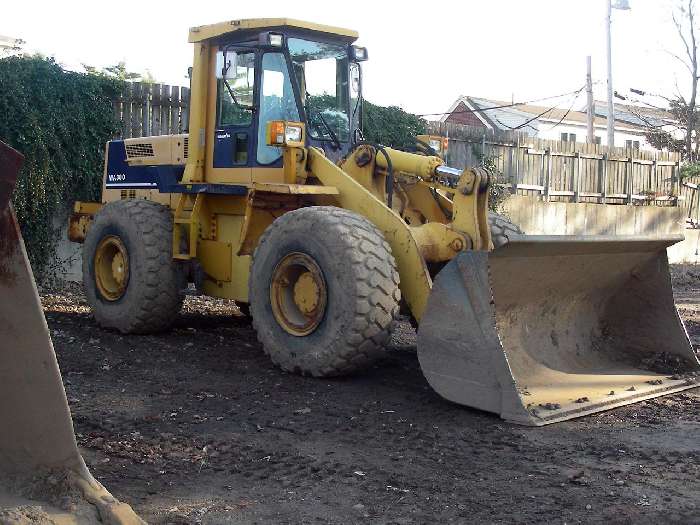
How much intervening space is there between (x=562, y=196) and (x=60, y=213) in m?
10.7

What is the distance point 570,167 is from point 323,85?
11800mm

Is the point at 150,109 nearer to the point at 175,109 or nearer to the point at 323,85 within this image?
the point at 175,109

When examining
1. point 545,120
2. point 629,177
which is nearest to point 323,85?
point 629,177

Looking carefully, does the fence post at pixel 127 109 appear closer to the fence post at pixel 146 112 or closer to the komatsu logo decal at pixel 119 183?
the fence post at pixel 146 112

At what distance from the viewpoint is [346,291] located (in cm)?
602

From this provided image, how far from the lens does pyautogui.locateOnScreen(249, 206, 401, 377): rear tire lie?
19.7ft

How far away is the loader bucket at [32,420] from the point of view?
2969mm

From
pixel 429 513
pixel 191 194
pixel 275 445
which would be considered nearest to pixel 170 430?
pixel 275 445

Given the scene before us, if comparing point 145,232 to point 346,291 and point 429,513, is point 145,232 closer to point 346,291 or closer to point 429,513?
point 346,291

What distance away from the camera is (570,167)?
18.7 meters

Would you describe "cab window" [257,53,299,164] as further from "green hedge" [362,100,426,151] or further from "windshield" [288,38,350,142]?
"green hedge" [362,100,426,151]

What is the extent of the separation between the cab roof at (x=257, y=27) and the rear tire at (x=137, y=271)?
5.22ft

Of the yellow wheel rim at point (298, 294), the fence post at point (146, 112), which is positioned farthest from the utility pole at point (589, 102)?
the yellow wheel rim at point (298, 294)

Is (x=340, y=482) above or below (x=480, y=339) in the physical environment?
below
